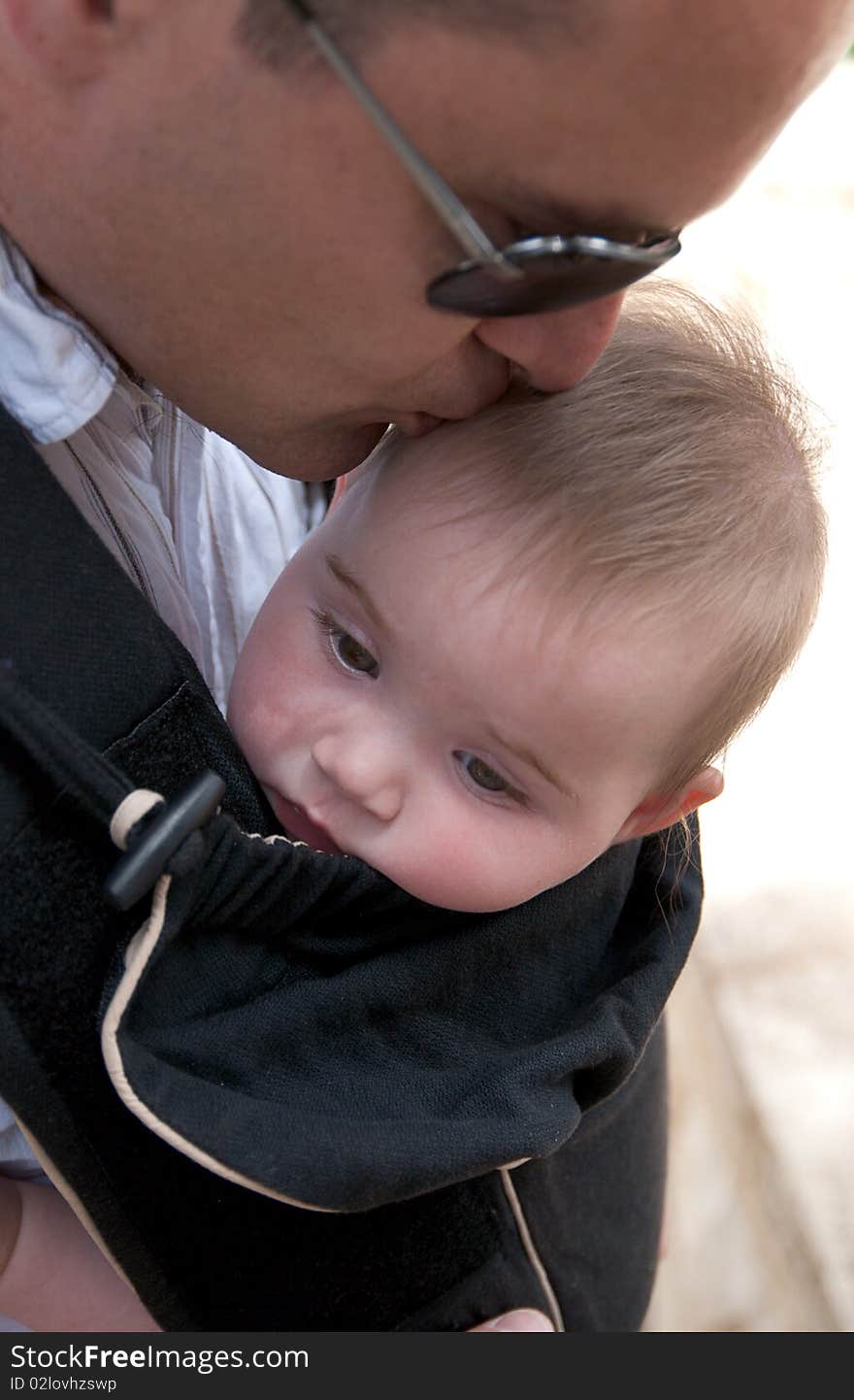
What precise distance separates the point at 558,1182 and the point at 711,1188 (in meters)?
0.84

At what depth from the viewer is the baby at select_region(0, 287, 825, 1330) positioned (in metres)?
1.14

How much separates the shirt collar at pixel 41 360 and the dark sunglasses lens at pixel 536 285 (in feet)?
0.94

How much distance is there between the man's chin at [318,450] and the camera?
1127 millimetres

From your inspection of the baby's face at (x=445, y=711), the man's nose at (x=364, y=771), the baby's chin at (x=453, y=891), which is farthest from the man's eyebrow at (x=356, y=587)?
the baby's chin at (x=453, y=891)

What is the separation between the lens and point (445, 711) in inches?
45.8

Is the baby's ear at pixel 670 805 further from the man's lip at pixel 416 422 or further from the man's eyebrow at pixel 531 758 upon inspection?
the man's lip at pixel 416 422

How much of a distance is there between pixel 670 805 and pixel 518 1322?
1.66 feet

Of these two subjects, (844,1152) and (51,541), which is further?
(844,1152)

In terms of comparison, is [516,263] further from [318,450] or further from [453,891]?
[453,891]

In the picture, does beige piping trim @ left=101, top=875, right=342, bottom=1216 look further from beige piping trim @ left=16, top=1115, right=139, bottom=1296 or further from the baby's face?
the baby's face

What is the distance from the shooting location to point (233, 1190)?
1044mm
